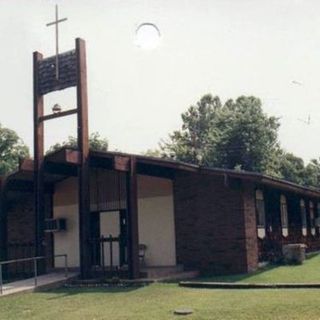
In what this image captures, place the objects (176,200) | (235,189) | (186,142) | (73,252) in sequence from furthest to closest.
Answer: (186,142)
(73,252)
(176,200)
(235,189)

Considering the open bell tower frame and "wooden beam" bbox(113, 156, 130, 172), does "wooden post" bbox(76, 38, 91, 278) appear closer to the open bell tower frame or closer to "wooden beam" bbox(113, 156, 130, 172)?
the open bell tower frame

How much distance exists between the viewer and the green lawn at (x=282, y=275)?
13.0m

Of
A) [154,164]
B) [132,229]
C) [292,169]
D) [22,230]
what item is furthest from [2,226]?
[292,169]

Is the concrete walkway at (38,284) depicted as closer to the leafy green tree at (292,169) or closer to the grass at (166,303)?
the grass at (166,303)

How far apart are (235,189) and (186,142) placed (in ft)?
140

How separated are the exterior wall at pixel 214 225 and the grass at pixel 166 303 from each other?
1470 millimetres

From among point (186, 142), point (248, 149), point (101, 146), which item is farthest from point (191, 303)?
point (186, 142)

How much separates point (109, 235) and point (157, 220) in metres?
1.79

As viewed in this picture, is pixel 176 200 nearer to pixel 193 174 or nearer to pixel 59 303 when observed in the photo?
pixel 193 174

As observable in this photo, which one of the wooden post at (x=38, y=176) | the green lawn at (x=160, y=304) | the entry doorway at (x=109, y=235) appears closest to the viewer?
the green lawn at (x=160, y=304)

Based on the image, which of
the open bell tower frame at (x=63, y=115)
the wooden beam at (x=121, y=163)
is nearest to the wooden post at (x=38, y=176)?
the open bell tower frame at (x=63, y=115)

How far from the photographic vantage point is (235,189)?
15.7 meters

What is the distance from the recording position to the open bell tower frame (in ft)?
51.8

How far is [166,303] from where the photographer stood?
34.0 ft
